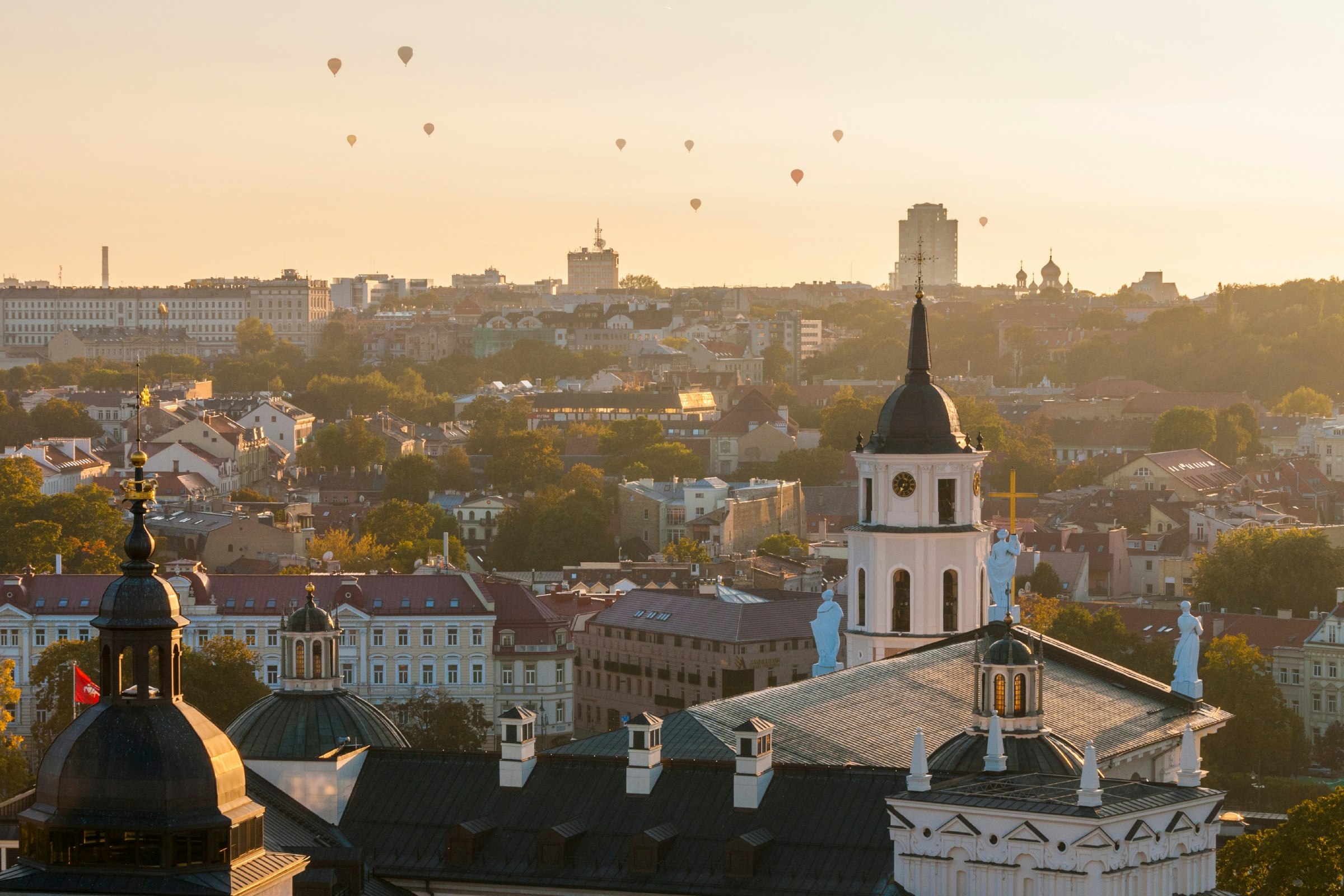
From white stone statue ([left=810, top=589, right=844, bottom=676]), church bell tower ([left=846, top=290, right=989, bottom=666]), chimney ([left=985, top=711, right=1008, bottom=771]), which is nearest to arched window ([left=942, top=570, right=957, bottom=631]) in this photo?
church bell tower ([left=846, top=290, right=989, bottom=666])

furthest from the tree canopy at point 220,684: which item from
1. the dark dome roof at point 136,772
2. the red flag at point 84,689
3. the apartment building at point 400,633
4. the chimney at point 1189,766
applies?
the dark dome roof at point 136,772

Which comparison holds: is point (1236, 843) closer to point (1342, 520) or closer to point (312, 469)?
point (1342, 520)

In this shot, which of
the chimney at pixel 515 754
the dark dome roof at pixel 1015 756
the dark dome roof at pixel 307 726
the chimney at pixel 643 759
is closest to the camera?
the dark dome roof at pixel 1015 756

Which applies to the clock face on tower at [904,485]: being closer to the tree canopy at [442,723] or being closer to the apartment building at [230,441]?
the tree canopy at [442,723]

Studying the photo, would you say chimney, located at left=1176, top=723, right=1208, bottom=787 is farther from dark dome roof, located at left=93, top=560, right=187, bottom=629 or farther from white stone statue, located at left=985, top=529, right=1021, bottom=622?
dark dome roof, located at left=93, top=560, right=187, bottom=629

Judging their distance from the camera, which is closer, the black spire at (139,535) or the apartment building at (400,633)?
the black spire at (139,535)

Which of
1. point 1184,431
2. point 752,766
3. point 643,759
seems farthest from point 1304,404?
point 752,766

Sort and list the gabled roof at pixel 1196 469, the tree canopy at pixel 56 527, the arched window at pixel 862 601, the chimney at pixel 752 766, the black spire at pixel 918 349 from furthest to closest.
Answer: the gabled roof at pixel 1196 469, the tree canopy at pixel 56 527, the black spire at pixel 918 349, the arched window at pixel 862 601, the chimney at pixel 752 766
